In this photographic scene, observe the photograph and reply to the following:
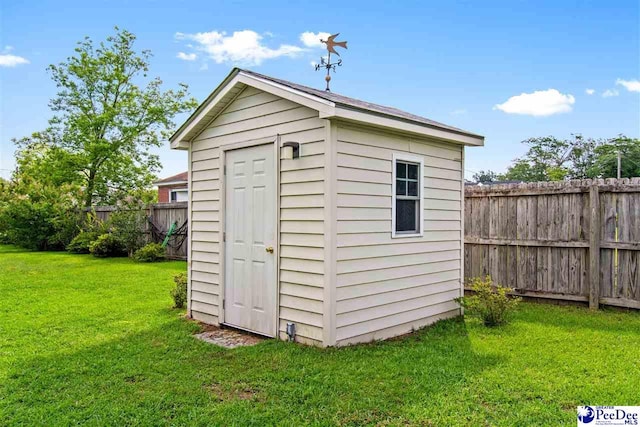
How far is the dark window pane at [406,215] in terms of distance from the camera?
5.20 metres

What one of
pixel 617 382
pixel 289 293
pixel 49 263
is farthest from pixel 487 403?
pixel 49 263

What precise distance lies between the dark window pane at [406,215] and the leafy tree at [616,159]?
29199 millimetres

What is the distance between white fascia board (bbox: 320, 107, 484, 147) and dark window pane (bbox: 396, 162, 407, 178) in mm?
402

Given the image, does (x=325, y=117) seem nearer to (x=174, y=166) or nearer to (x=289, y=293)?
(x=289, y=293)

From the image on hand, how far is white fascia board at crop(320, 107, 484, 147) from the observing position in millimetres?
4258

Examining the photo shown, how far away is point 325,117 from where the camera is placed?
167 inches

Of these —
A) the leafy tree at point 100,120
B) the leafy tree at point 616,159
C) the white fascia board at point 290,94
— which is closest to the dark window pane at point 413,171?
the white fascia board at point 290,94

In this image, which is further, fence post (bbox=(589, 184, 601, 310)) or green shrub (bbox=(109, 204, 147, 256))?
green shrub (bbox=(109, 204, 147, 256))

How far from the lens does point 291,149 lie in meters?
4.59

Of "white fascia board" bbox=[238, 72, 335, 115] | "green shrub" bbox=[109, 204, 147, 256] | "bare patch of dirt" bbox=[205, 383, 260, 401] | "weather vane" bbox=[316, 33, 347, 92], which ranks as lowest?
"bare patch of dirt" bbox=[205, 383, 260, 401]

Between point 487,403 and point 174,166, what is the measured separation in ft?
84.4

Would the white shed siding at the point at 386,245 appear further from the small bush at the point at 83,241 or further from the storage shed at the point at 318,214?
the small bush at the point at 83,241

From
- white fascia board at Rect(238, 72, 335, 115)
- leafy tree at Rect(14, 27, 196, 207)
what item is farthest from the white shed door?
leafy tree at Rect(14, 27, 196, 207)

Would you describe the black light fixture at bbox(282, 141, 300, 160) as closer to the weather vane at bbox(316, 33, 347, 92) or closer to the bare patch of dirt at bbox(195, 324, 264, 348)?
the weather vane at bbox(316, 33, 347, 92)
